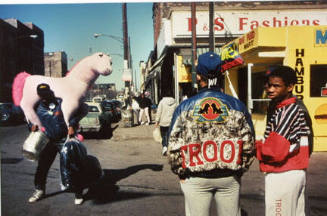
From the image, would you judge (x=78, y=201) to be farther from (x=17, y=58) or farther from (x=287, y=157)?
(x=287, y=157)

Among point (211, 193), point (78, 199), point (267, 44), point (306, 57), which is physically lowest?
point (78, 199)

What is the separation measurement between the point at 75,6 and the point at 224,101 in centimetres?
221

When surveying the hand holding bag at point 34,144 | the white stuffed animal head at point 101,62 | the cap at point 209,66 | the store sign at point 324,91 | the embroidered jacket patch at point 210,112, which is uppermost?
the white stuffed animal head at point 101,62

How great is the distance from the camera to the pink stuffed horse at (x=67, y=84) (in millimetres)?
3422

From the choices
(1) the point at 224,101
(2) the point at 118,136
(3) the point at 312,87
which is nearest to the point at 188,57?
(2) the point at 118,136

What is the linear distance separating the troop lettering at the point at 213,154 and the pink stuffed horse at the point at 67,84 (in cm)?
181

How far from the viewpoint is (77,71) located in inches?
142

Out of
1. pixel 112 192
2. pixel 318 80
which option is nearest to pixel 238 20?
pixel 318 80

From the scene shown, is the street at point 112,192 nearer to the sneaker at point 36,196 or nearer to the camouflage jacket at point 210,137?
the sneaker at point 36,196

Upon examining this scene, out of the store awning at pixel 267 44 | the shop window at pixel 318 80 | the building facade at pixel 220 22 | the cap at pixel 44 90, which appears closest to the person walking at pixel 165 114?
the store awning at pixel 267 44

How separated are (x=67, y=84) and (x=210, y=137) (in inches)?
79.3

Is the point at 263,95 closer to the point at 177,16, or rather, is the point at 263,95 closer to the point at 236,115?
the point at 177,16

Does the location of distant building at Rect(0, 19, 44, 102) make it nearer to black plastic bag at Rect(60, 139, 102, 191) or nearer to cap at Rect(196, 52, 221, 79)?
black plastic bag at Rect(60, 139, 102, 191)

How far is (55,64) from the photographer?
11.6 feet
